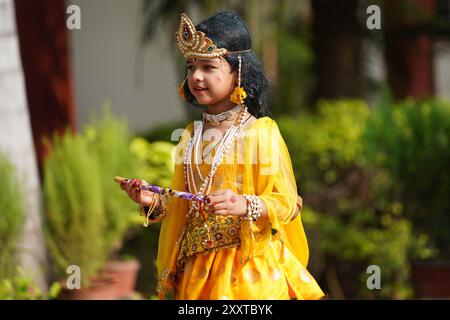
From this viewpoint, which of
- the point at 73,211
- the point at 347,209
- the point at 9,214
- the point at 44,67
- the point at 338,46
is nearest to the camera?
the point at 9,214

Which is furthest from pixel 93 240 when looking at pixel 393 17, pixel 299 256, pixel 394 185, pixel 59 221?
pixel 393 17

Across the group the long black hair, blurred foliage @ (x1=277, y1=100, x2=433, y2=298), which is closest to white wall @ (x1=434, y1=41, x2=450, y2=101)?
blurred foliage @ (x1=277, y1=100, x2=433, y2=298)

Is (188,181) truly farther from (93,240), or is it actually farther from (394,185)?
(394,185)

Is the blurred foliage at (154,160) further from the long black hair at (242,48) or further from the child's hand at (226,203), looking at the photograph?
the child's hand at (226,203)

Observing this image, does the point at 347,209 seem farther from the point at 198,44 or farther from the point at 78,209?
the point at 198,44

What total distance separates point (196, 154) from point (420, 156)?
404 centimetres

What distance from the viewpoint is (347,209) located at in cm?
866

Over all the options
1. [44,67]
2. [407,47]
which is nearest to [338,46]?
[407,47]

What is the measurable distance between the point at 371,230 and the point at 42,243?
2.82m

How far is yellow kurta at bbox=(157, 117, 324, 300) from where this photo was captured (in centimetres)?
388

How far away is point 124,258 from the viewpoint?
761 cm

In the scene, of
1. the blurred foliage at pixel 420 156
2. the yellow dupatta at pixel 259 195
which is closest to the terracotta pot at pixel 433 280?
the blurred foliage at pixel 420 156

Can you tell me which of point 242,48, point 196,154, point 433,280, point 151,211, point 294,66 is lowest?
point 433,280

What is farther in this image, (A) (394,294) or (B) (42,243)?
(A) (394,294)
